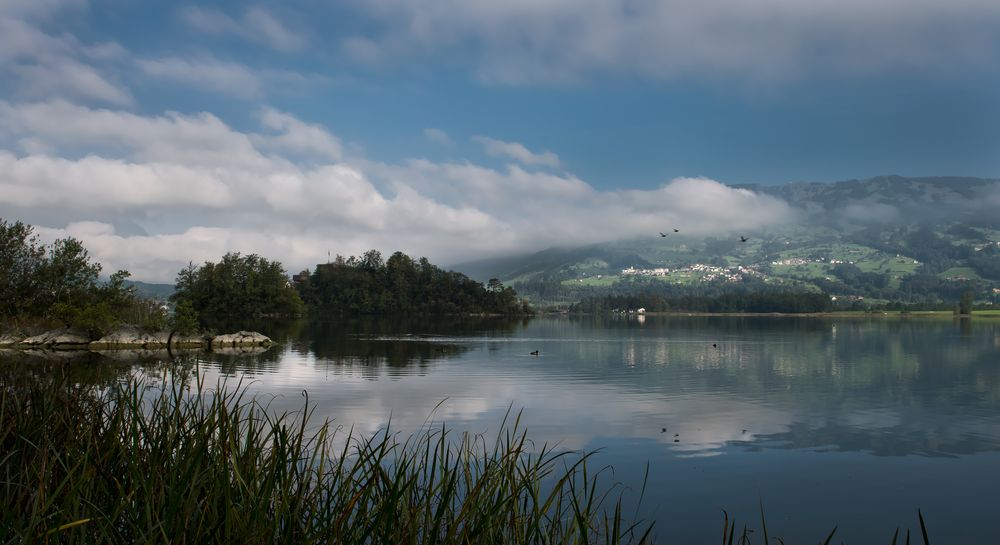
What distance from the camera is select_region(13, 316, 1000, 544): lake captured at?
A: 1155 centimetres

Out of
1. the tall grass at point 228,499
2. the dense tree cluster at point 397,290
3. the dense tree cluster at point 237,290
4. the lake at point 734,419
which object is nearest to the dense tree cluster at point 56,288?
the lake at point 734,419

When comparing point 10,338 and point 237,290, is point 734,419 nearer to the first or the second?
point 10,338

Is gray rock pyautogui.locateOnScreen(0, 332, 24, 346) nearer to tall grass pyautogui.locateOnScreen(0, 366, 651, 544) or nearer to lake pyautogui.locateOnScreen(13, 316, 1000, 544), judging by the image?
lake pyautogui.locateOnScreen(13, 316, 1000, 544)

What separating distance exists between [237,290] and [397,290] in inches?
2182

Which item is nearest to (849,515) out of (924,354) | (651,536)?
(651,536)

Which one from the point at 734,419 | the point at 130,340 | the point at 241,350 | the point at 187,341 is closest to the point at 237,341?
the point at 187,341

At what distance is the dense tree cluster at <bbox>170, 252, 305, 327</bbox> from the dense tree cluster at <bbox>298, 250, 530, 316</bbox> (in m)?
39.0

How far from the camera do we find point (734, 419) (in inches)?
784

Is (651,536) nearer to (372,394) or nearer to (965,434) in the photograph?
(965,434)

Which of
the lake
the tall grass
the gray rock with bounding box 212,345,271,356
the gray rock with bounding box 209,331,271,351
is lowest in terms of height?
the lake

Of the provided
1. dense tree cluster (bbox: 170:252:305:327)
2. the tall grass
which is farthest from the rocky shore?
dense tree cluster (bbox: 170:252:305:327)

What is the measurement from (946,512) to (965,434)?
828 centimetres

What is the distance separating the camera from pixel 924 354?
45.8m

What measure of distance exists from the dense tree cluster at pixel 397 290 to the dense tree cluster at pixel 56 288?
105730 mm
